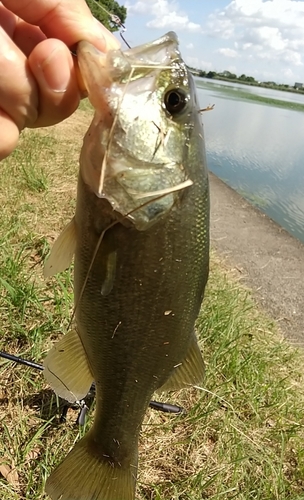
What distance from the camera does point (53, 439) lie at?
2.69 metres

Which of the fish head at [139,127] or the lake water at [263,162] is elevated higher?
the fish head at [139,127]

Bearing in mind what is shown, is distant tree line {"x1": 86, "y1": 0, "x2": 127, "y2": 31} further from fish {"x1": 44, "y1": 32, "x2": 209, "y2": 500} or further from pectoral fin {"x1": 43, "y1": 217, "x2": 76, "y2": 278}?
pectoral fin {"x1": 43, "y1": 217, "x2": 76, "y2": 278}

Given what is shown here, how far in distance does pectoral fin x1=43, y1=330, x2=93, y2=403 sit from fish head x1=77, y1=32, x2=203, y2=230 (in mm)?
602

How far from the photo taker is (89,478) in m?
1.88

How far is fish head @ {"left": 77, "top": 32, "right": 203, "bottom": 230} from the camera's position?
4.82 ft

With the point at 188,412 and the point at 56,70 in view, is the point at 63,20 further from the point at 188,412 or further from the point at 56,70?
the point at 188,412

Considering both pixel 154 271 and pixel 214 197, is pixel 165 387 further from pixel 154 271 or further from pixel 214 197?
pixel 214 197

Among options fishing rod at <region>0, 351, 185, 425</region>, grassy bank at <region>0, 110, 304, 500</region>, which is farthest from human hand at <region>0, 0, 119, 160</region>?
grassy bank at <region>0, 110, 304, 500</region>

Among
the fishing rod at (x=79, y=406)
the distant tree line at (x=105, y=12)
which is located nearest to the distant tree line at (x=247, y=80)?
the distant tree line at (x=105, y=12)

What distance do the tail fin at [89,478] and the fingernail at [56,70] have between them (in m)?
1.40

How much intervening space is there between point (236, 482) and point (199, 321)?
1464mm

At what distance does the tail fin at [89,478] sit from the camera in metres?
1.84

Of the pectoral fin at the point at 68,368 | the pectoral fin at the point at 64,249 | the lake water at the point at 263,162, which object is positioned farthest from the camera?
the lake water at the point at 263,162

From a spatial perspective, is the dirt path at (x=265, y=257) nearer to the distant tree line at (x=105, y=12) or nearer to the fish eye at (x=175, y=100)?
the distant tree line at (x=105, y=12)
